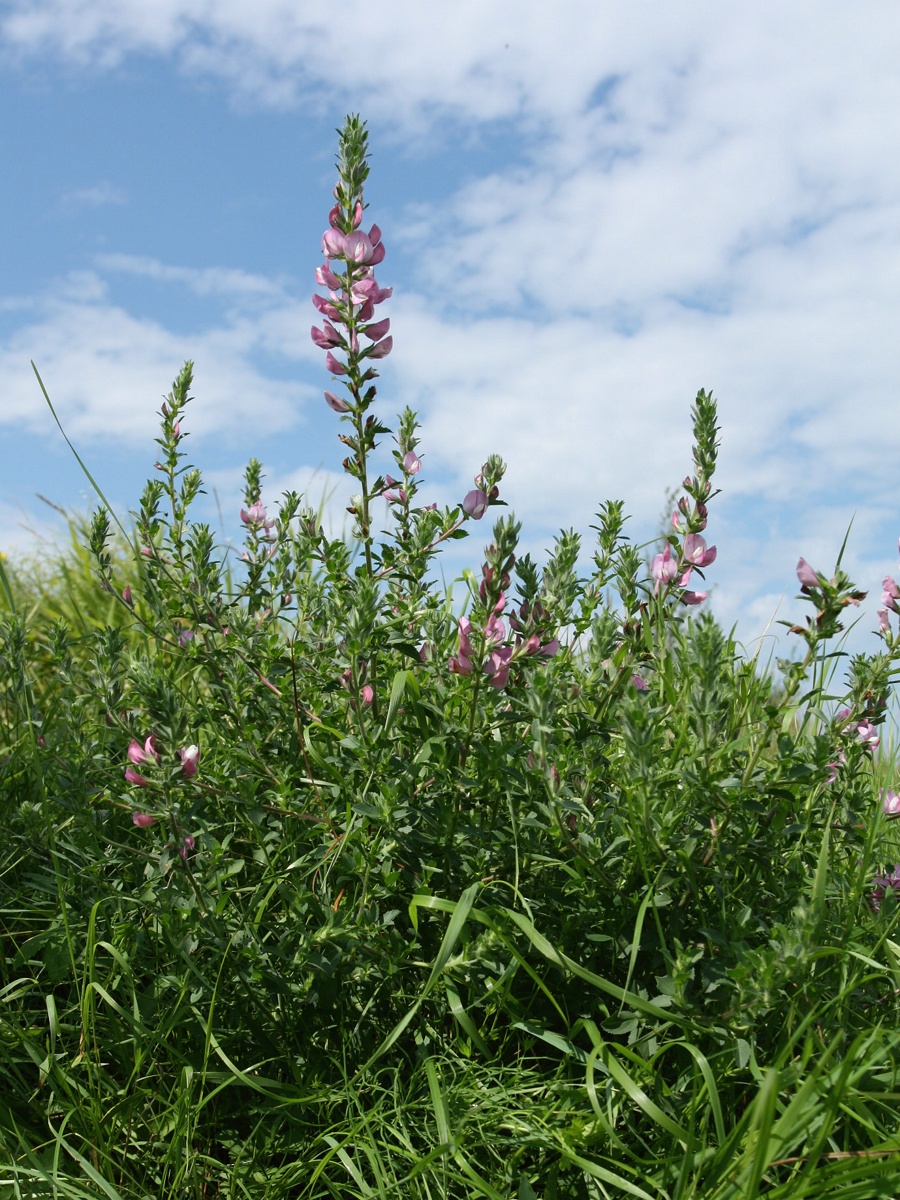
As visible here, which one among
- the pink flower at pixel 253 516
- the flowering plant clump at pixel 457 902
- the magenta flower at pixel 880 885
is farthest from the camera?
the pink flower at pixel 253 516

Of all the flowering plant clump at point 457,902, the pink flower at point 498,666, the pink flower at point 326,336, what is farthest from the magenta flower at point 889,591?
the pink flower at point 326,336

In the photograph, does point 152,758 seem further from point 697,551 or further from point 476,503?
point 697,551

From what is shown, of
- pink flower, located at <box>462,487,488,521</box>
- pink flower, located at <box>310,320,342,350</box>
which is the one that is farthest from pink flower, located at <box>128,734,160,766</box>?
pink flower, located at <box>310,320,342,350</box>

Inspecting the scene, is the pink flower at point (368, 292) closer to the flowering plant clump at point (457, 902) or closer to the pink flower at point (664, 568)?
the flowering plant clump at point (457, 902)

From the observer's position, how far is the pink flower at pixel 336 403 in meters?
2.76

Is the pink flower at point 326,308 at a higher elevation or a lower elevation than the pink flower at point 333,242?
lower

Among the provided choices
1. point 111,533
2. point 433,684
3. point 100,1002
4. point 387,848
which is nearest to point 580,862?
point 387,848

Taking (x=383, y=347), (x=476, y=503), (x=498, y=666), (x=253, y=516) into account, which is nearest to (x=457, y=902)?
(x=498, y=666)

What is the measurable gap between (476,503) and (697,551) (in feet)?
2.13

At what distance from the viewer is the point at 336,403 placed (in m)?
2.76

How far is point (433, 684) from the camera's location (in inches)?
105

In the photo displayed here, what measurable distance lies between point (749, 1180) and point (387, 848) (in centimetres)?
98

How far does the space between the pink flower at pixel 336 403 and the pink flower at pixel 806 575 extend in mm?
1231

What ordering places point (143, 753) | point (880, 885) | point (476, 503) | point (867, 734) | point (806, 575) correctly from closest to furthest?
point (806, 575)
point (143, 753)
point (476, 503)
point (880, 885)
point (867, 734)
